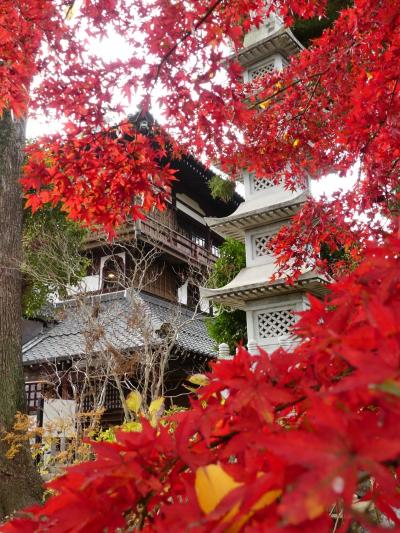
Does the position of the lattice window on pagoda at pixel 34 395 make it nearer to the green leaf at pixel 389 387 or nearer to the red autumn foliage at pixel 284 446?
the red autumn foliage at pixel 284 446

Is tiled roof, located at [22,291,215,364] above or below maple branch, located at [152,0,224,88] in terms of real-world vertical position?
below

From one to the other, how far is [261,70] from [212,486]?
27.2 ft

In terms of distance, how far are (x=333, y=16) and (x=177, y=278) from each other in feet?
31.7

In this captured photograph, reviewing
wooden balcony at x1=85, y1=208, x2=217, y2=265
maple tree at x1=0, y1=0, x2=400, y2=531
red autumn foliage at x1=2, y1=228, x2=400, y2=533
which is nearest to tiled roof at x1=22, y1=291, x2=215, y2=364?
wooden balcony at x1=85, y1=208, x2=217, y2=265

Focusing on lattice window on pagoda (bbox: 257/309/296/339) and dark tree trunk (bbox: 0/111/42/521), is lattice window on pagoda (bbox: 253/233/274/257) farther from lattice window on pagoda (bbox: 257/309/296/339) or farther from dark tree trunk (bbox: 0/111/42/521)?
dark tree trunk (bbox: 0/111/42/521)

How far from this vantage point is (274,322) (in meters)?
7.07

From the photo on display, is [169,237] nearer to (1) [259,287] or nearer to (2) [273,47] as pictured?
(2) [273,47]

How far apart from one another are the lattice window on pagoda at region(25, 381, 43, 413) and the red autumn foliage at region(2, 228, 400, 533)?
417 inches

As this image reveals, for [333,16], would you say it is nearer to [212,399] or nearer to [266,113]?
[266,113]

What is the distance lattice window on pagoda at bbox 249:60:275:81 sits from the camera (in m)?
7.71

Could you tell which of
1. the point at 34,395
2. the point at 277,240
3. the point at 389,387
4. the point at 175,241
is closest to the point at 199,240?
the point at 175,241

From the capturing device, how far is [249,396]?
0.78 meters

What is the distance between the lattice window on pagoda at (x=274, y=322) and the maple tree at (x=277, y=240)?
2.19 metres

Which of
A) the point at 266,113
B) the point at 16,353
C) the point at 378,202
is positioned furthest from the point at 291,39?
the point at 16,353
